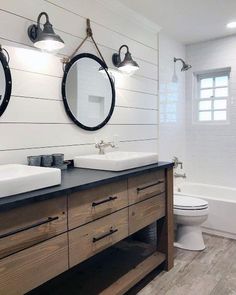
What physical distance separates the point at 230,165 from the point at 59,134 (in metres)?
2.41

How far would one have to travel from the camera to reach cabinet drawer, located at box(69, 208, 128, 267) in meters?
1.49

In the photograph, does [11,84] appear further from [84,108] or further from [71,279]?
[71,279]

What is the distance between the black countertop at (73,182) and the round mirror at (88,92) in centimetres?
51

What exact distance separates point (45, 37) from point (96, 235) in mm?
1248

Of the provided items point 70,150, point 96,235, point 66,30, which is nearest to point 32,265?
point 96,235

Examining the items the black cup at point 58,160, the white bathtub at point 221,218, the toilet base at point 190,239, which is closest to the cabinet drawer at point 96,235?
the black cup at point 58,160

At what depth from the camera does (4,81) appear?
1755 mm

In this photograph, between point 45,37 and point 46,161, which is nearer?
point 45,37

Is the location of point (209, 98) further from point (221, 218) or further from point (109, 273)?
point (109, 273)

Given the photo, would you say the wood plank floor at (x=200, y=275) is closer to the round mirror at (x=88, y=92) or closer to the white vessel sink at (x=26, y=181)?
the white vessel sink at (x=26, y=181)

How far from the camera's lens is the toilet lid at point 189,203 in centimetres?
268

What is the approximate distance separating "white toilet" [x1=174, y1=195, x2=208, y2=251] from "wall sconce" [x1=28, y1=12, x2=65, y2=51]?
6.01ft

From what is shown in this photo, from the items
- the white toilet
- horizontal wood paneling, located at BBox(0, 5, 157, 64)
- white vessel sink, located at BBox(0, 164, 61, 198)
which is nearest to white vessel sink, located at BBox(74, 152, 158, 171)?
white vessel sink, located at BBox(0, 164, 61, 198)

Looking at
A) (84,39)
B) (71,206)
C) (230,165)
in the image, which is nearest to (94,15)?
(84,39)
